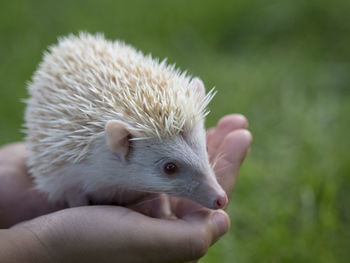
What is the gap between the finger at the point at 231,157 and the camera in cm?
273

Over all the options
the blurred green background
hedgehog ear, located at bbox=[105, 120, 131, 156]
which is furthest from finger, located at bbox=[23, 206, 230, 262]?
the blurred green background

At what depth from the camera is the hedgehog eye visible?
244 cm

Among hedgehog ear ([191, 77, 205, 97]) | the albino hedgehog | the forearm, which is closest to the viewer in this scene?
the forearm

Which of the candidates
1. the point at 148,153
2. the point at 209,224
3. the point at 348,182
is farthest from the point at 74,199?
the point at 348,182

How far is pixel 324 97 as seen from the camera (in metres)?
5.25

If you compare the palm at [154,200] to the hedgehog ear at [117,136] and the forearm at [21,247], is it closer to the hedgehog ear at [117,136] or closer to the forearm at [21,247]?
the hedgehog ear at [117,136]

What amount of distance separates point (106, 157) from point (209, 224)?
729mm

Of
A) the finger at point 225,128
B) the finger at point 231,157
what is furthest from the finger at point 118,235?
the finger at point 225,128

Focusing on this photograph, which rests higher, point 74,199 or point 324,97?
point 324,97

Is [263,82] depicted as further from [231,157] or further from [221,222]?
[221,222]

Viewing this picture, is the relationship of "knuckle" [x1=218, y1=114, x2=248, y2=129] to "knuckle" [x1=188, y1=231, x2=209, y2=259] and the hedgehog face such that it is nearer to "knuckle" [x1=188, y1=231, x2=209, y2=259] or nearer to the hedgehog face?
the hedgehog face

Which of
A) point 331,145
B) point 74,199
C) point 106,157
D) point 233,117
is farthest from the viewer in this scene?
point 331,145

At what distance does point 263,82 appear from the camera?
551 centimetres

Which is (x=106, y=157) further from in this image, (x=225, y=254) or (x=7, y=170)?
(x=225, y=254)
